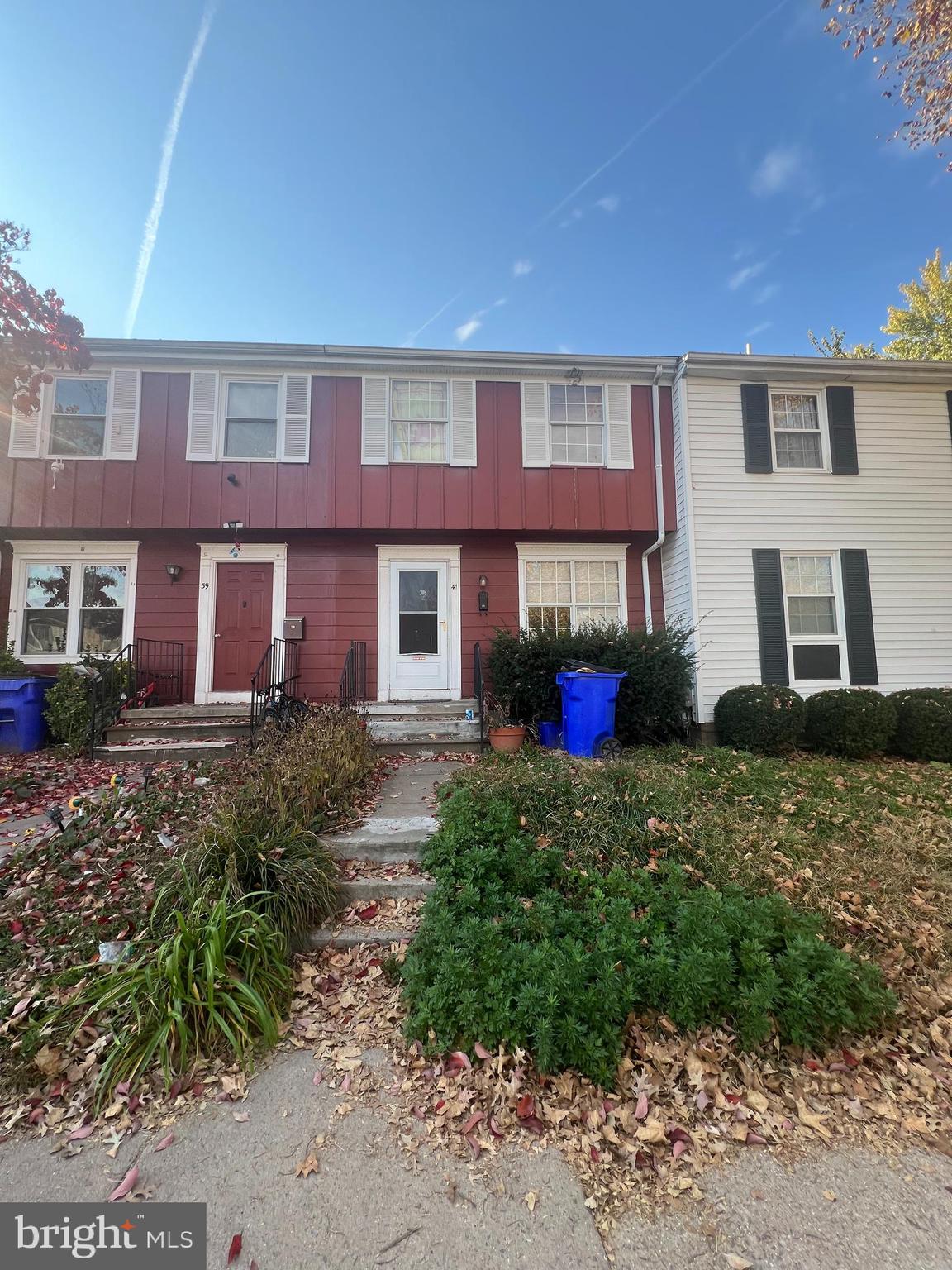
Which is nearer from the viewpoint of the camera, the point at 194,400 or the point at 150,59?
the point at 150,59

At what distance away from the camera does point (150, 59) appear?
6.84 m

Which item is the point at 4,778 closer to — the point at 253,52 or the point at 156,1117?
the point at 156,1117

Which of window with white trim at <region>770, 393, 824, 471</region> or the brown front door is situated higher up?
window with white trim at <region>770, 393, 824, 471</region>

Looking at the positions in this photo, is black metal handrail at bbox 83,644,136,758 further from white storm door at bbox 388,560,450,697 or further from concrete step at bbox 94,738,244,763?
white storm door at bbox 388,560,450,697

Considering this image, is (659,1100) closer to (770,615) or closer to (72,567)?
(770,615)

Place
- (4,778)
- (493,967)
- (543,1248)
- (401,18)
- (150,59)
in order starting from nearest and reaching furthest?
(543,1248)
(493,967)
(4,778)
(150,59)
(401,18)

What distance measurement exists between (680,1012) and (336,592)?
7249 millimetres

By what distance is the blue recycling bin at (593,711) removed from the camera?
19.8 ft

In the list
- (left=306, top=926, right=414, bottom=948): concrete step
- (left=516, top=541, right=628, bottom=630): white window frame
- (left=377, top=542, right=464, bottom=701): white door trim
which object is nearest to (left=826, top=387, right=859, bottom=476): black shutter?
(left=516, top=541, right=628, bottom=630): white window frame

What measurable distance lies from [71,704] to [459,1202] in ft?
23.6

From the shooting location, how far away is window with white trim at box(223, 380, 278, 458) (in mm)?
7973

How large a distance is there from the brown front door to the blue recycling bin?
197 inches

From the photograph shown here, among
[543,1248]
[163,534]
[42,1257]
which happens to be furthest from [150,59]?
[543,1248]

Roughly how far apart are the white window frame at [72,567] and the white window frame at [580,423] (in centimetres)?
690
